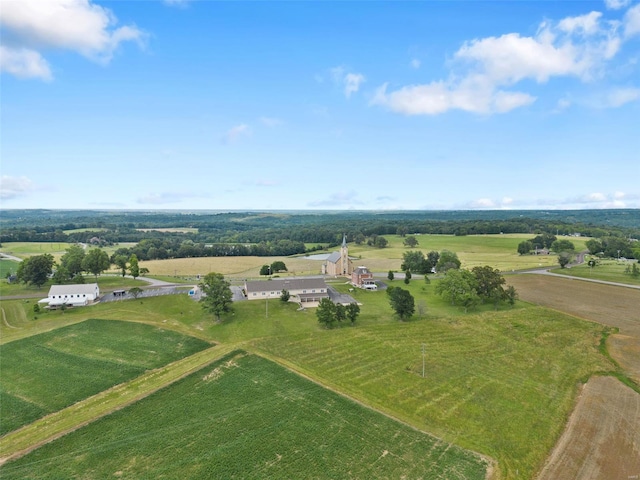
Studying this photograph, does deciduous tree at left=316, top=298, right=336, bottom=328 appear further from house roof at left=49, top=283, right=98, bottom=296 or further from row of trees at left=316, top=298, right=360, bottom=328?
house roof at left=49, top=283, right=98, bottom=296

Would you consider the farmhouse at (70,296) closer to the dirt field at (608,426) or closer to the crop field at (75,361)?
the crop field at (75,361)

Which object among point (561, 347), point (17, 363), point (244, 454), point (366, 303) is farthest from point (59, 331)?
point (561, 347)

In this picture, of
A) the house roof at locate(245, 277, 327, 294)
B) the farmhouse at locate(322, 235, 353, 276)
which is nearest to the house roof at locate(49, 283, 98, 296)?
the house roof at locate(245, 277, 327, 294)

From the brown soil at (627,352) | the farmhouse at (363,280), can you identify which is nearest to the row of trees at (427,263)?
the farmhouse at (363,280)

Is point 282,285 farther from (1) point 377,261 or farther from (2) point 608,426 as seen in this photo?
(1) point 377,261

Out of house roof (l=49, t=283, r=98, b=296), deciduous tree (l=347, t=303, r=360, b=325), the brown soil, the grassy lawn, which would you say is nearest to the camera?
the brown soil

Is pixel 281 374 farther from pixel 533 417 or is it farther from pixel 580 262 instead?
pixel 580 262

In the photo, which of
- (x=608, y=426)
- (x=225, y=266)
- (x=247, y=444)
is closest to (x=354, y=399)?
(x=247, y=444)
